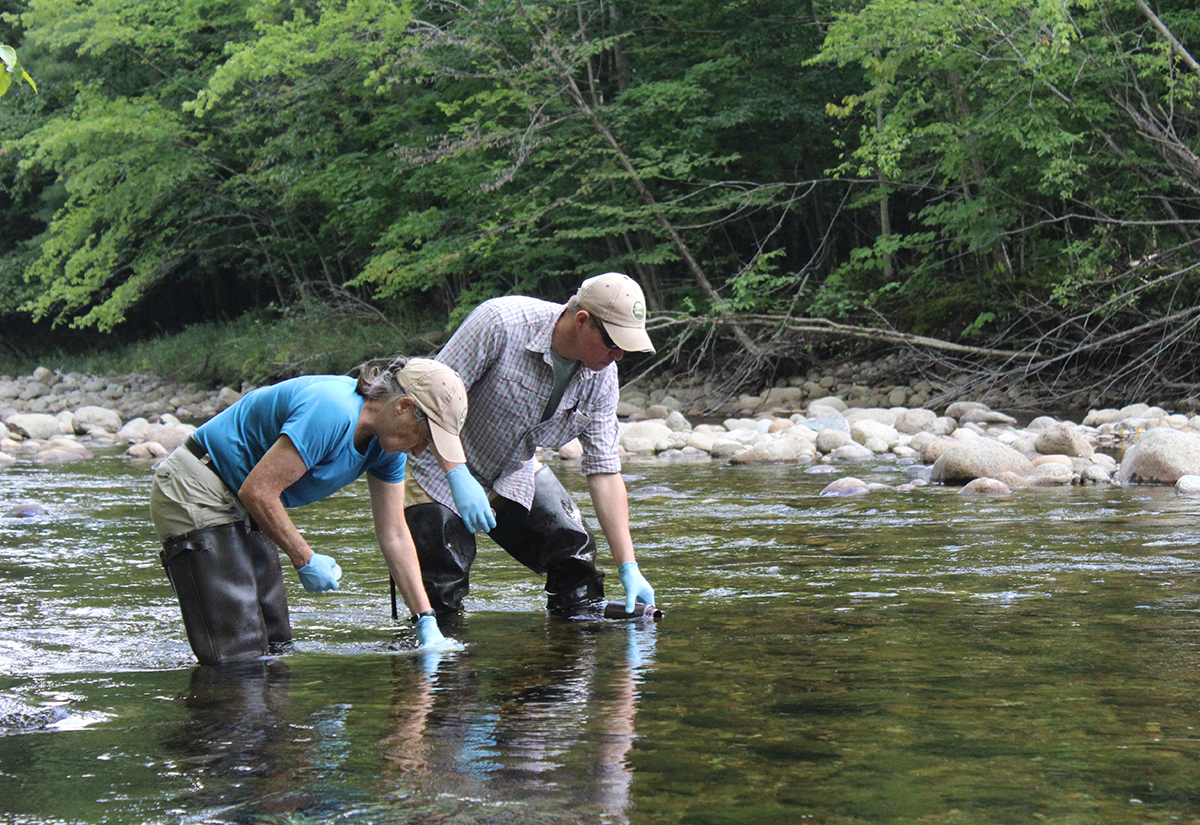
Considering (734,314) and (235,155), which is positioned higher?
(235,155)

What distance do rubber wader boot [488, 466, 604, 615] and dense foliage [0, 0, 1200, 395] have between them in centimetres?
869

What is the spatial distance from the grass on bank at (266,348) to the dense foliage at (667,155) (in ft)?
3.01

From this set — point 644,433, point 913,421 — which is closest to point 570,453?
point 644,433

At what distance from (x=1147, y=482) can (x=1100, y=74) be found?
5936 millimetres

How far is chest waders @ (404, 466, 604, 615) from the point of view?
4480mm

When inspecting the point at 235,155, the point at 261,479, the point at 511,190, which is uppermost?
the point at 235,155

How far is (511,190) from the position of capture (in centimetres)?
1938

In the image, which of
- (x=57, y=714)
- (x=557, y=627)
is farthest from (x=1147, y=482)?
(x=57, y=714)

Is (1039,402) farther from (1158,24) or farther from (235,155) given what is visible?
(235,155)

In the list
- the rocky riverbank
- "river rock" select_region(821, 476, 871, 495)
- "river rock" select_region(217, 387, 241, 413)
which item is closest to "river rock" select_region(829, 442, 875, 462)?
the rocky riverbank

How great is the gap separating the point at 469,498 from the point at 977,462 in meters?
5.42

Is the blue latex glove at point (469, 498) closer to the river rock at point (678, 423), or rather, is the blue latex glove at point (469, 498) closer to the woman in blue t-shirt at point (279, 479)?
the woman in blue t-shirt at point (279, 479)

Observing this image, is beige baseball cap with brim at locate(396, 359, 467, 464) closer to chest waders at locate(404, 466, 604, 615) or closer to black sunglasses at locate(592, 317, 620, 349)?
black sunglasses at locate(592, 317, 620, 349)

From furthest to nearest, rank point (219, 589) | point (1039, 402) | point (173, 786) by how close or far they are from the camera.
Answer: point (1039, 402)
point (219, 589)
point (173, 786)
